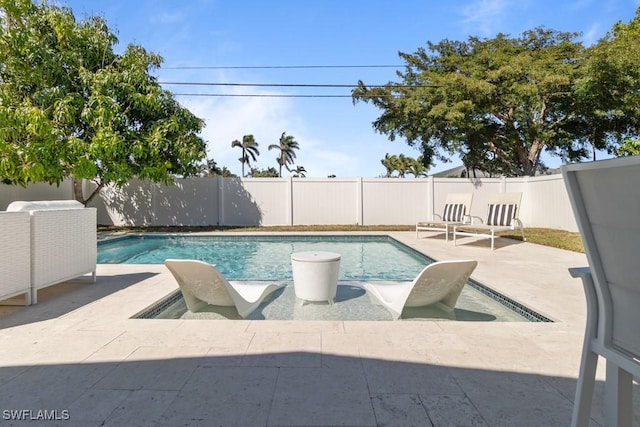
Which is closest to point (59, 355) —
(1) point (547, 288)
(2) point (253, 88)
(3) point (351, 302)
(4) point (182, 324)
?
(4) point (182, 324)

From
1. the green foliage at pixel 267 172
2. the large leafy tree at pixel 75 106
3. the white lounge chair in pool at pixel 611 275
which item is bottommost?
the white lounge chair in pool at pixel 611 275

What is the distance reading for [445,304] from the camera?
362cm

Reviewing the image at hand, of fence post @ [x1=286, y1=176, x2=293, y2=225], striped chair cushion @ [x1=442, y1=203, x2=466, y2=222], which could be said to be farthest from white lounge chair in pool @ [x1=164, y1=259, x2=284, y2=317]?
fence post @ [x1=286, y1=176, x2=293, y2=225]

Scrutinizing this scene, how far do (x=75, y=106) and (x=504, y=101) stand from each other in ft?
47.6

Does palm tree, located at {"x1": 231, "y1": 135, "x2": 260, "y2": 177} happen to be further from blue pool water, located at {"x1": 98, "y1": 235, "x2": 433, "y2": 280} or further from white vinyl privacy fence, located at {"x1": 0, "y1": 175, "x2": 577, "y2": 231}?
blue pool water, located at {"x1": 98, "y1": 235, "x2": 433, "y2": 280}

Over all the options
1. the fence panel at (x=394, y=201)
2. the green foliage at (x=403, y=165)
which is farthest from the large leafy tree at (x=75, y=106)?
the green foliage at (x=403, y=165)

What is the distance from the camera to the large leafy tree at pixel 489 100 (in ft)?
43.0

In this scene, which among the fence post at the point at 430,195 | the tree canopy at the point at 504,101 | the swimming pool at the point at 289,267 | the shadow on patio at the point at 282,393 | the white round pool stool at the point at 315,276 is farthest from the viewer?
the tree canopy at the point at 504,101

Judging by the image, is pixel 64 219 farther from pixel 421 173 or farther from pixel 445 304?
pixel 421 173

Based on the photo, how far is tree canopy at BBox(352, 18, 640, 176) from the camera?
1284 cm

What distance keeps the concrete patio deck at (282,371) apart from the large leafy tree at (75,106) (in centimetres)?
687

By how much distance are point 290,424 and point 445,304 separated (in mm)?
2557

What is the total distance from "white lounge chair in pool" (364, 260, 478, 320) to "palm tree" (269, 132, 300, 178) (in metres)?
36.5

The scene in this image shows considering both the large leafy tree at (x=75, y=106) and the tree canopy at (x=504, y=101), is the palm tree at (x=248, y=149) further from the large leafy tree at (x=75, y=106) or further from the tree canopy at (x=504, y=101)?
the large leafy tree at (x=75, y=106)
